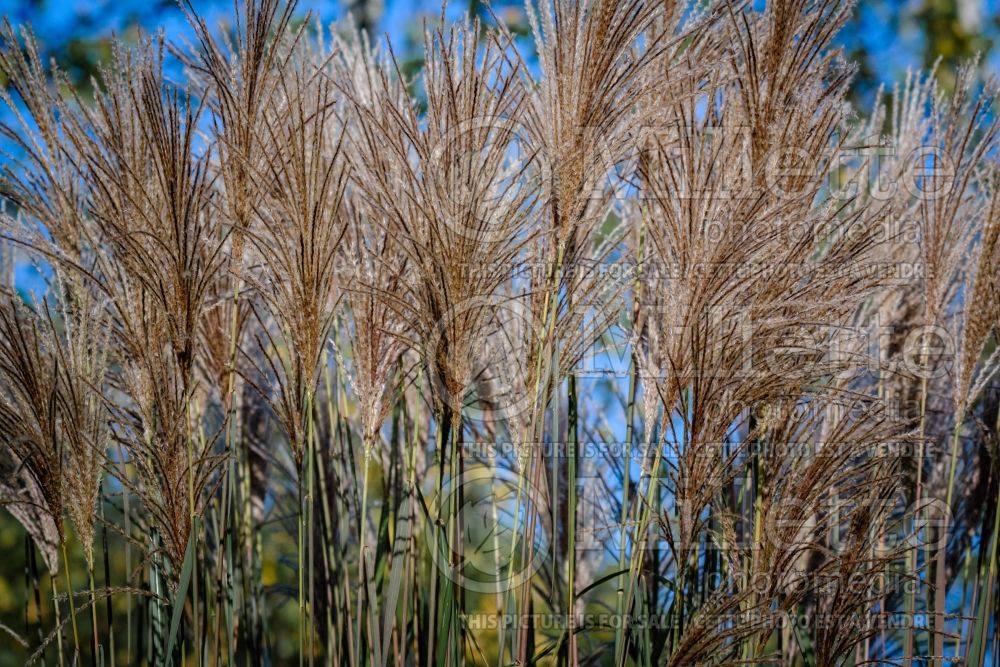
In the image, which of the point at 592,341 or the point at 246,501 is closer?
the point at 592,341

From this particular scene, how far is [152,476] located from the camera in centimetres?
195

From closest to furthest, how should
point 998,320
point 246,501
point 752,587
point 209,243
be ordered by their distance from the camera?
point 752,587 < point 209,243 < point 998,320 < point 246,501

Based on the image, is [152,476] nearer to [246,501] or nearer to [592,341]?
[246,501]

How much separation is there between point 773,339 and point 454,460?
2.50 feet

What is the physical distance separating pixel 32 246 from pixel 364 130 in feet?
2.81

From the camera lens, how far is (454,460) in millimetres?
1910

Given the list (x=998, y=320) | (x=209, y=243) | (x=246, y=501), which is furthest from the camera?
(x=246, y=501)

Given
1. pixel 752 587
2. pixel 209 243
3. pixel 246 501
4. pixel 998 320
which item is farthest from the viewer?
pixel 246 501

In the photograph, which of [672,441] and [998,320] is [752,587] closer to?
[672,441]

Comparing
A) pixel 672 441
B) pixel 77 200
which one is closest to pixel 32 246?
pixel 77 200

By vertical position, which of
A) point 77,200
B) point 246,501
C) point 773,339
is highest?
point 77,200

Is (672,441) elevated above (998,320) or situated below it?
below

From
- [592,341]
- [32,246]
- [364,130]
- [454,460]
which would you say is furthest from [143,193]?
[592,341]

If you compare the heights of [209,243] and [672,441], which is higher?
[209,243]
